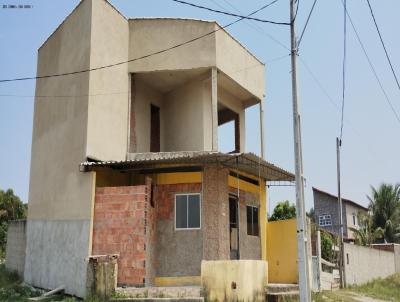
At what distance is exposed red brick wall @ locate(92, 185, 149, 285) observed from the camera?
14.6 m

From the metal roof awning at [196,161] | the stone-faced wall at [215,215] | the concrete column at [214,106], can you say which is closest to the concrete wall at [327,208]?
the metal roof awning at [196,161]

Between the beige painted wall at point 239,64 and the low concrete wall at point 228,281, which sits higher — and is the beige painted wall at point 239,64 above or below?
above

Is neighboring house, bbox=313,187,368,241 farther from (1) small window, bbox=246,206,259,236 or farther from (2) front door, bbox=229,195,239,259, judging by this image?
(2) front door, bbox=229,195,239,259

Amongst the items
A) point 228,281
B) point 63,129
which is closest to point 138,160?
point 63,129

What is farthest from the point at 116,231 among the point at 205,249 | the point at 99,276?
the point at 205,249

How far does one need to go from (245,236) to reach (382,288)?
8939 mm

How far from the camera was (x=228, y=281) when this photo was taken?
12625 mm

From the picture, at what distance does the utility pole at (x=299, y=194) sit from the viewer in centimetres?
1094

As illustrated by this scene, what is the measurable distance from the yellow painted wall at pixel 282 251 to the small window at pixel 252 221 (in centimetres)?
82

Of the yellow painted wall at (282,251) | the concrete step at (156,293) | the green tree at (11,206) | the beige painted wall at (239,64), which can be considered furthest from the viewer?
the green tree at (11,206)

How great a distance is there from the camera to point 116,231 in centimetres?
1500

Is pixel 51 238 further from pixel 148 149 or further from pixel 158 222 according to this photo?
pixel 148 149

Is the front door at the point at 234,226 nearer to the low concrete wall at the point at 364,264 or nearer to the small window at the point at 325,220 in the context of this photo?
the low concrete wall at the point at 364,264

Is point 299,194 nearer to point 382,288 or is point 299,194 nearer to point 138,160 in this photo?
point 138,160
